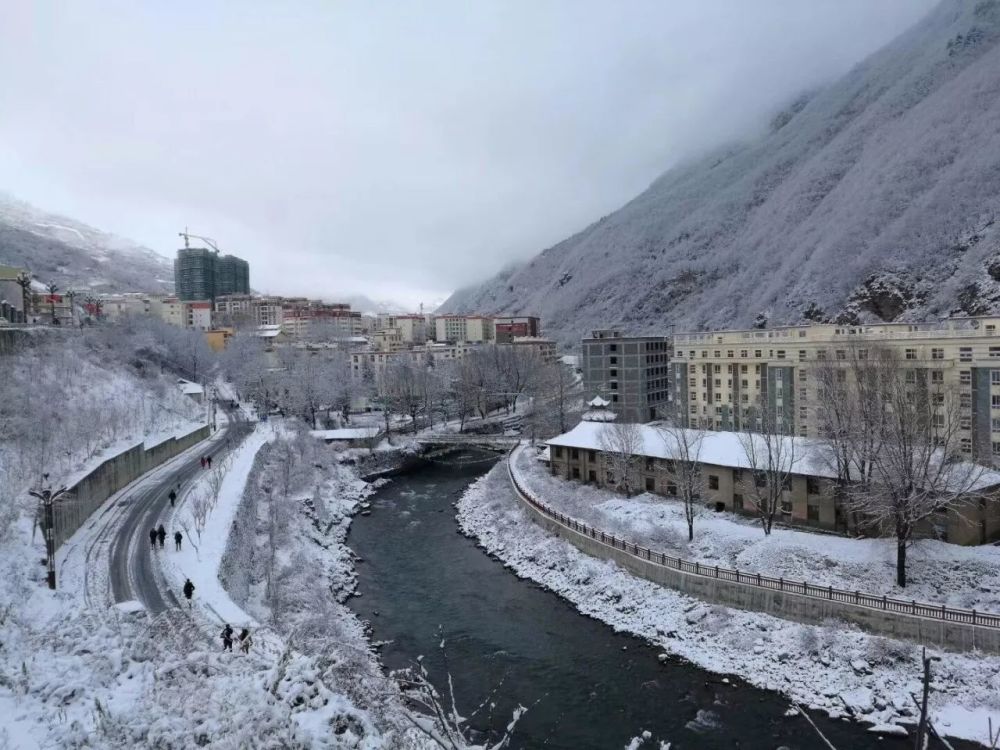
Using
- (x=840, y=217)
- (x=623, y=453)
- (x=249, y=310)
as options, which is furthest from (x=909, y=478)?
(x=249, y=310)

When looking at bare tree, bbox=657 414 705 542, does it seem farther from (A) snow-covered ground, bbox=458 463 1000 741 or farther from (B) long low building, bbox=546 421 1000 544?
(A) snow-covered ground, bbox=458 463 1000 741

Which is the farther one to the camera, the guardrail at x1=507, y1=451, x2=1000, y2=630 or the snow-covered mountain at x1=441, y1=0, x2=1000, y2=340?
the snow-covered mountain at x1=441, y1=0, x2=1000, y2=340

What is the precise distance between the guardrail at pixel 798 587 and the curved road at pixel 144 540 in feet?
58.0

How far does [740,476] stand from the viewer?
31.3 metres

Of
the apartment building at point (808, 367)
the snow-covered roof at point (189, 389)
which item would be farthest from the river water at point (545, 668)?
the snow-covered roof at point (189, 389)

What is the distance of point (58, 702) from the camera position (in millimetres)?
11766

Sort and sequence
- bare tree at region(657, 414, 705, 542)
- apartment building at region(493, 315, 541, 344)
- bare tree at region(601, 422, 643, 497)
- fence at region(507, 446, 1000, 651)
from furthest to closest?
apartment building at region(493, 315, 541, 344) → bare tree at region(601, 422, 643, 497) → bare tree at region(657, 414, 705, 542) → fence at region(507, 446, 1000, 651)

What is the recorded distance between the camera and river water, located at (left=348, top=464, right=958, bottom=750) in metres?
17.2

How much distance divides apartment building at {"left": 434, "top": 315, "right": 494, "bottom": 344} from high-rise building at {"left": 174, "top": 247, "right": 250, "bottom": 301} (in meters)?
71.2

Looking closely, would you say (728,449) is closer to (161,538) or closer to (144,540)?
(161,538)

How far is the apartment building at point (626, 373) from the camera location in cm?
6131

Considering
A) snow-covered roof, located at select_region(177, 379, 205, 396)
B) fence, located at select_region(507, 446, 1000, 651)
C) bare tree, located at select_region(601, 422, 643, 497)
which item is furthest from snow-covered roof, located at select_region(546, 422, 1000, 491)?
snow-covered roof, located at select_region(177, 379, 205, 396)

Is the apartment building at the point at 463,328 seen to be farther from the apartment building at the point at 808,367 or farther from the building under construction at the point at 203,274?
the apartment building at the point at 808,367

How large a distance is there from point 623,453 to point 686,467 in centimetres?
583
